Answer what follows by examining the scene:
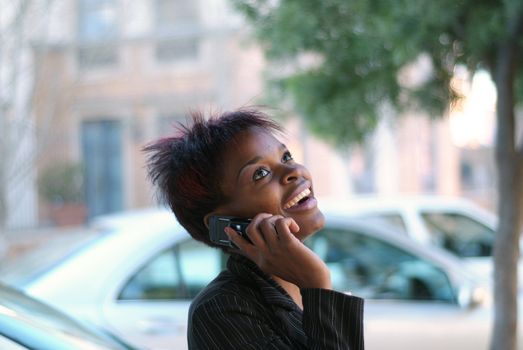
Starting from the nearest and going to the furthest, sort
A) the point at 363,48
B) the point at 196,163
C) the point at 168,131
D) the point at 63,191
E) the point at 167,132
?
1. the point at 196,163
2. the point at 363,48
3. the point at 167,132
4. the point at 168,131
5. the point at 63,191

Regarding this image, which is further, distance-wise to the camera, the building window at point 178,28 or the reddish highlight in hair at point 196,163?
the building window at point 178,28

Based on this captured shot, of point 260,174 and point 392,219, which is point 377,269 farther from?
point 260,174

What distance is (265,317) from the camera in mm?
1604

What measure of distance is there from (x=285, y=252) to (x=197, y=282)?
2.78 metres

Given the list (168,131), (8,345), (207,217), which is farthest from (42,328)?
(168,131)

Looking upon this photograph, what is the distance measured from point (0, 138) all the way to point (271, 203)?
5.61 meters

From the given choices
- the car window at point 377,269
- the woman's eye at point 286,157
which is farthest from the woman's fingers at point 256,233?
the car window at point 377,269

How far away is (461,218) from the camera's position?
7340 mm

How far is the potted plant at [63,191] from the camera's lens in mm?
16750

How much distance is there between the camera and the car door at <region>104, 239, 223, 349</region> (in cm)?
388

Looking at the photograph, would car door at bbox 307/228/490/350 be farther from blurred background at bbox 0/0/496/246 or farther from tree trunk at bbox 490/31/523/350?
blurred background at bbox 0/0/496/246

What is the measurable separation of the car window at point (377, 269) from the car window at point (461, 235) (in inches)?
103

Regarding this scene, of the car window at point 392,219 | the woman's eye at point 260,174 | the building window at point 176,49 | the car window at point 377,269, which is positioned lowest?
the woman's eye at point 260,174

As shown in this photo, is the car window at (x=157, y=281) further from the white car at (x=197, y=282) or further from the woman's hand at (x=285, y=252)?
the woman's hand at (x=285, y=252)
